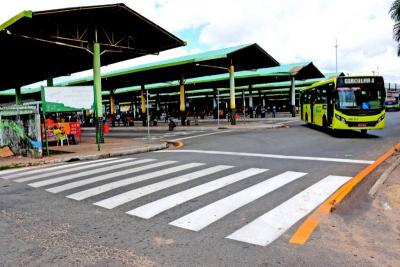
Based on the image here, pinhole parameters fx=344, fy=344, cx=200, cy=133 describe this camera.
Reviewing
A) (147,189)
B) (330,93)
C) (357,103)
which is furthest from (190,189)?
(330,93)

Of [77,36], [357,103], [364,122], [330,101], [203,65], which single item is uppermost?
[77,36]

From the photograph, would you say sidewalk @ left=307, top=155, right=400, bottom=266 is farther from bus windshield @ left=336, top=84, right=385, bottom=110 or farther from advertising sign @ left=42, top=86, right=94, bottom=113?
advertising sign @ left=42, top=86, right=94, bottom=113

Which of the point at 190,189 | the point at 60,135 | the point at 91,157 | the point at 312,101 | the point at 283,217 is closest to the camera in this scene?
the point at 283,217

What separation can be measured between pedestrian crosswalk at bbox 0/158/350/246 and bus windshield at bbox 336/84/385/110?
9433 millimetres

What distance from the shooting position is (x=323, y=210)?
17.3 feet

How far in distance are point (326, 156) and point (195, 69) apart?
2489cm

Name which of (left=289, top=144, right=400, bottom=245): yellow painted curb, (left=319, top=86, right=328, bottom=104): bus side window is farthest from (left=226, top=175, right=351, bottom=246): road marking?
(left=319, top=86, right=328, bottom=104): bus side window

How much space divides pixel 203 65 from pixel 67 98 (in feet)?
54.0

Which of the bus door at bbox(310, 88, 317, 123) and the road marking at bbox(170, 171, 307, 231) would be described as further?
the bus door at bbox(310, 88, 317, 123)

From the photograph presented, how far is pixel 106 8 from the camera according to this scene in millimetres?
17406

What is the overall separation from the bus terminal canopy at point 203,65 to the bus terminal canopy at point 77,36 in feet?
20.8

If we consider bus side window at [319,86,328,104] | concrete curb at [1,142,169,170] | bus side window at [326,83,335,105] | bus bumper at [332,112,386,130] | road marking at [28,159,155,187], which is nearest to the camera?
road marking at [28,159,155,187]

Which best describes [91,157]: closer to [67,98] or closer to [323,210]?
[67,98]

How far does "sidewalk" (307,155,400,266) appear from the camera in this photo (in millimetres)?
3752
